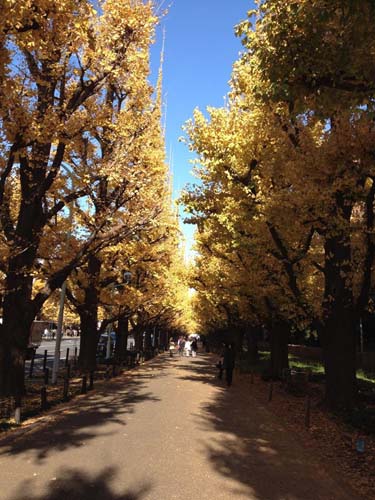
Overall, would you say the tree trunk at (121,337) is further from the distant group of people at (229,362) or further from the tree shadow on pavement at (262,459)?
the tree shadow on pavement at (262,459)

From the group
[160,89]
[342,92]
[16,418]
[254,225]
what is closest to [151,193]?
[254,225]

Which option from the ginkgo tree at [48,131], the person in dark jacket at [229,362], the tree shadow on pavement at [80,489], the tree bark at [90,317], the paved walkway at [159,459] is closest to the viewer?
the tree shadow on pavement at [80,489]

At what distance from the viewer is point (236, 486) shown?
571cm

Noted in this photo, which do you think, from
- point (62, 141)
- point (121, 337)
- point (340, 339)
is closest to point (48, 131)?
point (62, 141)

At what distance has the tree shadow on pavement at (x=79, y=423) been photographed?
7086mm

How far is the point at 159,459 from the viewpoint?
21.9 feet

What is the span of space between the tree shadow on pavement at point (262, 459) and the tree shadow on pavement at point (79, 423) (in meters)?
1.99

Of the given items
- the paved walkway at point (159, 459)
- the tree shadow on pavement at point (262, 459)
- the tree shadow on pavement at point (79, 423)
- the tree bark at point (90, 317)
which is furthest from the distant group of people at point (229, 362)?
the paved walkway at point (159, 459)

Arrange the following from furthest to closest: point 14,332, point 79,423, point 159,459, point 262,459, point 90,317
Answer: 1. point 90,317
2. point 14,332
3. point 79,423
4. point 262,459
5. point 159,459

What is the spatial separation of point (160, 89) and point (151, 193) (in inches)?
247

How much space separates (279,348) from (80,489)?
1564 cm

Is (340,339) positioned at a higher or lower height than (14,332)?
higher

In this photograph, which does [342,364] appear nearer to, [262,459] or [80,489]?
[262,459]

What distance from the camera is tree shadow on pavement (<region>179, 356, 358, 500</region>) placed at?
5656 mm
